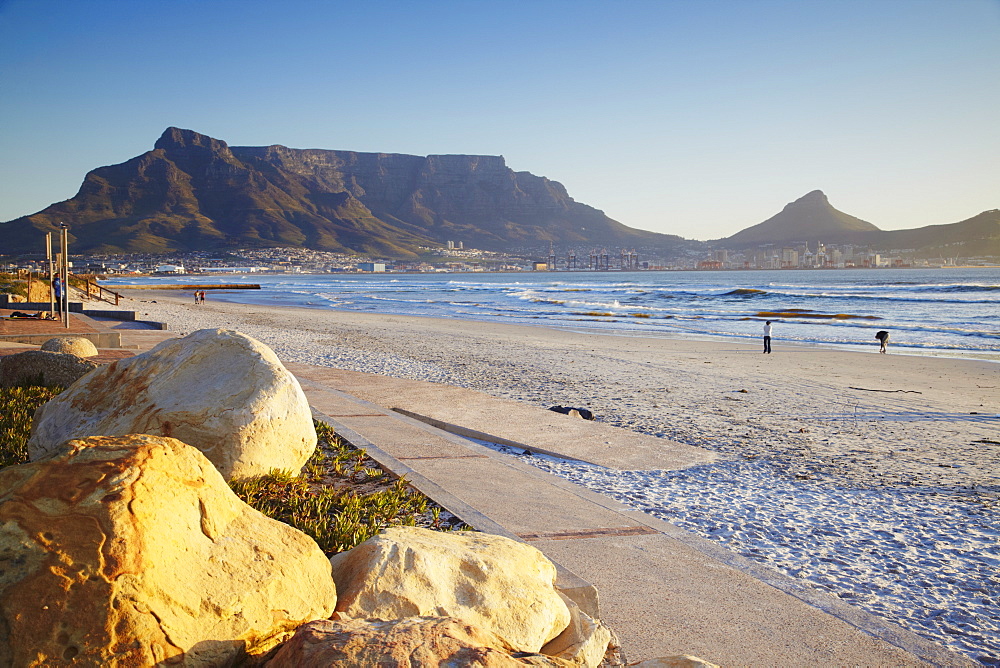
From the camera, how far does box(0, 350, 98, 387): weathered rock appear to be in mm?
8828

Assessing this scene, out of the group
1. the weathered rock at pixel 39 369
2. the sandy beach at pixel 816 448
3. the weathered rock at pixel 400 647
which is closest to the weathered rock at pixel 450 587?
the weathered rock at pixel 400 647

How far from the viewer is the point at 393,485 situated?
569cm

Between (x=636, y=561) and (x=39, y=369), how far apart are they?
7.83m

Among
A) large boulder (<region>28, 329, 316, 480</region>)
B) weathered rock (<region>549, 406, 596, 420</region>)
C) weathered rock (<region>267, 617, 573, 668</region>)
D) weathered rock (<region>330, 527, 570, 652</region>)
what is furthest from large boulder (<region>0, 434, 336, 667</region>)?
weathered rock (<region>549, 406, 596, 420</region>)

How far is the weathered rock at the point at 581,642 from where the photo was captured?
313 cm

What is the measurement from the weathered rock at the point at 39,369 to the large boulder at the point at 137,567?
23.3ft

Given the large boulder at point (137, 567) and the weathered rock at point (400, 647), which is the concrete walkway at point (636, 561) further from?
the large boulder at point (137, 567)

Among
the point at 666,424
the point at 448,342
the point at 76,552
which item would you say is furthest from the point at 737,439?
the point at 448,342

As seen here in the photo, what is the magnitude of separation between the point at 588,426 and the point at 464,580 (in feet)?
19.3

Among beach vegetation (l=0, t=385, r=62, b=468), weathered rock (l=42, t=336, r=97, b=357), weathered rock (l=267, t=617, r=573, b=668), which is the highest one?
weathered rock (l=42, t=336, r=97, b=357)

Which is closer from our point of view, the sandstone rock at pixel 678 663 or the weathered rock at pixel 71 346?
the sandstone rock at pixel 678 663

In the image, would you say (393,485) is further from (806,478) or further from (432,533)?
(806,478)

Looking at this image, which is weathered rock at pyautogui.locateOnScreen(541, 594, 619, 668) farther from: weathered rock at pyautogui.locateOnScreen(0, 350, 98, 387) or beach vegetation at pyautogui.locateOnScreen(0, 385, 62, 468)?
weathered rock at pyautogui.locateOnScreen(0, 350, 98, 387)

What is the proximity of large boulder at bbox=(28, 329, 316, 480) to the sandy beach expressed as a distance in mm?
2876
